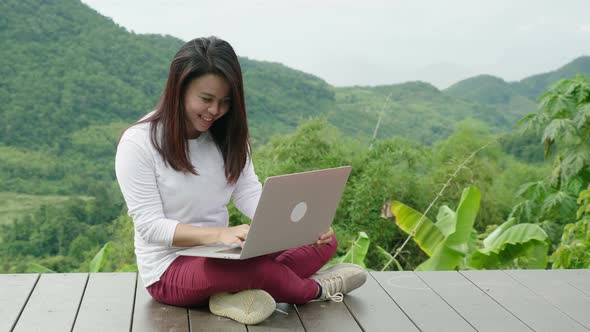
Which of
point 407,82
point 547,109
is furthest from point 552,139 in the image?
point 407,82

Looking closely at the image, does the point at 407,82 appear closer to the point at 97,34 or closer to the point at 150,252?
the point at 97,34

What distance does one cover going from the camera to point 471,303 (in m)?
2.72

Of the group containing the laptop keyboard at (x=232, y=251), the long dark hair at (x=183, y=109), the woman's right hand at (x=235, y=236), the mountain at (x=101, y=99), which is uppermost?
the long dark hair at (x=183, y=109)

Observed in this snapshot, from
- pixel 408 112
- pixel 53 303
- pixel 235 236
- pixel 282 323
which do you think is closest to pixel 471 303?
pixel 282 323

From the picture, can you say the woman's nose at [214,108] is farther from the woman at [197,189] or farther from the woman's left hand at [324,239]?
the woman's left hand at [324,239]

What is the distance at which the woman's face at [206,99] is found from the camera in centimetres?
229

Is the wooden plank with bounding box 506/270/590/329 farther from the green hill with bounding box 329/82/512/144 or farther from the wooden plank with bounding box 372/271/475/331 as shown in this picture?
the green hill with bounding box 329/82/512/144

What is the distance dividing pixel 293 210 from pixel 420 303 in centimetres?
72

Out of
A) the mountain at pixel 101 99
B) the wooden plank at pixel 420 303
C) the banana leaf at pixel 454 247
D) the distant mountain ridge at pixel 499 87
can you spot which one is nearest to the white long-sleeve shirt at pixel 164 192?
the wooden plank at pixel 420 303

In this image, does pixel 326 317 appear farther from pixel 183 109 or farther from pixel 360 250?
pixel 360 250

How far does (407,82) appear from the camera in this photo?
12336mm

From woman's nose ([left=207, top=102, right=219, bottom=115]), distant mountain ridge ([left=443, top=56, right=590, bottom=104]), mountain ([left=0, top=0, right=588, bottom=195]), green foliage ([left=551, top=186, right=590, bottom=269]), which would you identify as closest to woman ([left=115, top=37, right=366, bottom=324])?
woman's nose ([left=207, top=102, right=219, bottom=115])

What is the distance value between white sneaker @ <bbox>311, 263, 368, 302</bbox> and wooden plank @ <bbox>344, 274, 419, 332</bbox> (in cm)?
4

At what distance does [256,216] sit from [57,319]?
0.79m
